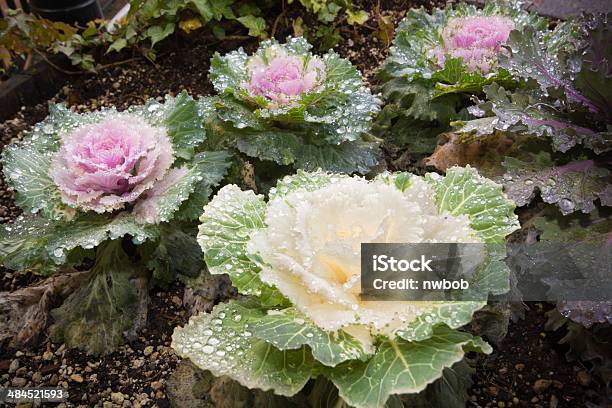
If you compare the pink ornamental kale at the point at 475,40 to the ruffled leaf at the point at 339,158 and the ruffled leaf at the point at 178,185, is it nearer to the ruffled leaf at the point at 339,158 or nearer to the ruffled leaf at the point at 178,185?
the ruffled leaf at the point at 339,158

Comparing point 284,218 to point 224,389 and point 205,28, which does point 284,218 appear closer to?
point 224,389

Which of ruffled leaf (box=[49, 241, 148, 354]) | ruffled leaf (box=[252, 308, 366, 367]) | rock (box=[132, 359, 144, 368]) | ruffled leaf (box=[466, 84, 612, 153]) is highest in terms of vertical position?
ruffled leaf (box=[466, 84, 612, 153])

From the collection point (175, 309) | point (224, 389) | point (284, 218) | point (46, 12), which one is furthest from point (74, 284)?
point (46, 12)

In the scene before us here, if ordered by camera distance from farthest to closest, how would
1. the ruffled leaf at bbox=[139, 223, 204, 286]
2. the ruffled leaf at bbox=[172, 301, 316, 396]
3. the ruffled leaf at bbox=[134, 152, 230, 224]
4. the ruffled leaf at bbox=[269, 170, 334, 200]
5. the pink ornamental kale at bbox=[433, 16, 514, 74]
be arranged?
1. the pink ornamental kale at bbox=[433, 16, 514, 74]
2. the ruffled leaf at bbox=[139, 223, 204, 286]
3. the ruffled leaf at bbox=[134, 152, 230, 224]
4. the ruffled leaf at bbox=[269, 170, 334, 200]
5. the ruffled leaf at bbox=[172, 301, 316, 396]

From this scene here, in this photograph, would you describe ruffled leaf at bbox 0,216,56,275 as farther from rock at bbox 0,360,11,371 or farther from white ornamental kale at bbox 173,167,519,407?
white ornamental kale at bbox 173,167,519,407

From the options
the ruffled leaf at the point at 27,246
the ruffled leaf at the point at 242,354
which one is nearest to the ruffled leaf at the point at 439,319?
the ruffled leaf at the point at 242,354

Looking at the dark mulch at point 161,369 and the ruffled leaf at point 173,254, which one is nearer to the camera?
the dark mulch at point 161,369

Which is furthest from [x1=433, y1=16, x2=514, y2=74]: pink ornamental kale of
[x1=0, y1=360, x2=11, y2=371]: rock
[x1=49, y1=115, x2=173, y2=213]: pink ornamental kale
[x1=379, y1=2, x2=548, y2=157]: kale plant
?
[x1=0, y1=360, x2=11, y2=371]: rock
